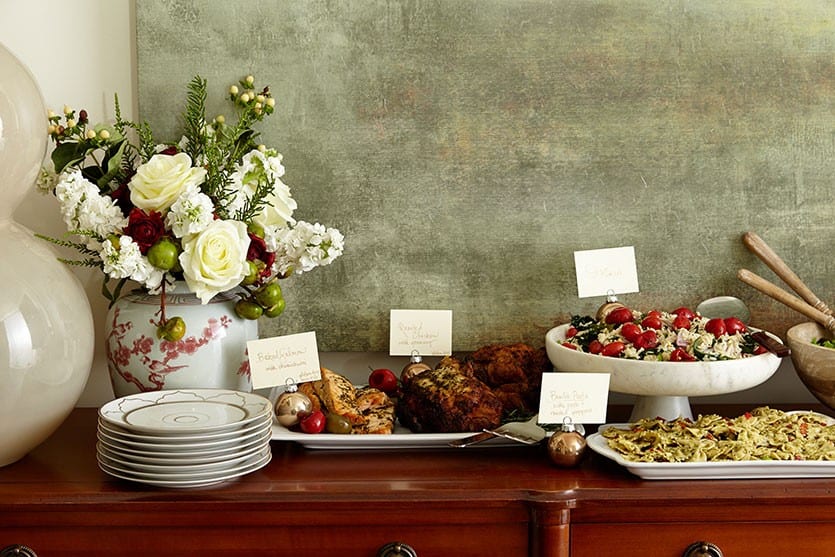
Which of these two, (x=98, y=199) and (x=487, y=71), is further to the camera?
(x=487, y=71)

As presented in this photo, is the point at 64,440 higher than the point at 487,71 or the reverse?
the reverse

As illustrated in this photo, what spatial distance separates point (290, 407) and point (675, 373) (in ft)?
1.99

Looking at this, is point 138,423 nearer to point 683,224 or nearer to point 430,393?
point 430,393

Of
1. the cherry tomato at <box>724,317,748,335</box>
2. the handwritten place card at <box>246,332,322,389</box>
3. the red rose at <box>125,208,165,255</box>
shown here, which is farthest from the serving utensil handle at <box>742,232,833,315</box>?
the red rose at <box>125,208,165,255</box>

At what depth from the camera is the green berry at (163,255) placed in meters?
1.32

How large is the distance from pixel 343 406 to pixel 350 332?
262 mm

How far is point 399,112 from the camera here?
5.29 feet

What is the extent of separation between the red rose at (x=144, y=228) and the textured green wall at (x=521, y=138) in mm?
321

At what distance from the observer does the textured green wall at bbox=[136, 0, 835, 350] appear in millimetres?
1596

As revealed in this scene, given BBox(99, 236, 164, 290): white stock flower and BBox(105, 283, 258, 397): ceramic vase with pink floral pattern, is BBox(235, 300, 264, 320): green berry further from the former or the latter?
BBox(99, 236, 164, 290): white stock flower

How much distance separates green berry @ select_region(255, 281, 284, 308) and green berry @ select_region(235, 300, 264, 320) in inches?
0.4

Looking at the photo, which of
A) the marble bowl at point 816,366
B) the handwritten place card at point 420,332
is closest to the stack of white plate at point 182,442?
the handwritten place card at point 420,332

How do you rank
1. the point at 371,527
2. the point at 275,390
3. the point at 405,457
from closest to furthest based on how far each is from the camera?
the point at 371,527
the point at 405,457
the point at 275,390

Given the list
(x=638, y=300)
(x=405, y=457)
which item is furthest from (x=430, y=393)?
(x=638, y=300)
